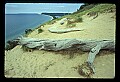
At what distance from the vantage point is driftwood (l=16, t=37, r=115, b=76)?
106 inches

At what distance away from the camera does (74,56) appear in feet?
9.04

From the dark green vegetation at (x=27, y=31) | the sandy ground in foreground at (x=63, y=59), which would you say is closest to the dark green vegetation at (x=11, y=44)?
the sandy ground in foreground at (x=63, y=59)

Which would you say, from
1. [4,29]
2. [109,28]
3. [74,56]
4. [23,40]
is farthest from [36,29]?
[109,28]

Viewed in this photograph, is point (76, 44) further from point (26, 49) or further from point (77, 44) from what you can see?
point (26, 49)

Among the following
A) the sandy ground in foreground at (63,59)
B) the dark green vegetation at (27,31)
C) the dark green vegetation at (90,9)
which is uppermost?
the dark green vegetation at (90,9)

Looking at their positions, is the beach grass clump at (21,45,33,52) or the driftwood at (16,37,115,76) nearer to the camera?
the driftwood at (16,37,115,76)

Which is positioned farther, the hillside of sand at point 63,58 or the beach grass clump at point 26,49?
the beach grass clump at point 26,49

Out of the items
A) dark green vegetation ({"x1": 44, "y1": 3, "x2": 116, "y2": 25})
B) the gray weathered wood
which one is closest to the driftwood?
the gray weathered wood

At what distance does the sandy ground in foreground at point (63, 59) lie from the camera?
262 cm

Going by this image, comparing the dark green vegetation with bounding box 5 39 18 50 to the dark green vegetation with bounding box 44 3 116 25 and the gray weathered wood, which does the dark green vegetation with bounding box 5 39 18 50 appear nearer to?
the gray weathered wood

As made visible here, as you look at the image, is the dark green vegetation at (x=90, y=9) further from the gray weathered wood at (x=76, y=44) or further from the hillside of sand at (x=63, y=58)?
the gray weathered wood at (x=76, y=44)

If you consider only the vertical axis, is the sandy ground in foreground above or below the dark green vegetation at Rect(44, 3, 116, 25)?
below

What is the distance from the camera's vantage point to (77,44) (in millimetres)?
2762

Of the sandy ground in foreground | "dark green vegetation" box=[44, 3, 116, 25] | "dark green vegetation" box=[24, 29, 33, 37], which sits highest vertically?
"dark green vegetation" box=[44, 3, 116, 25]
